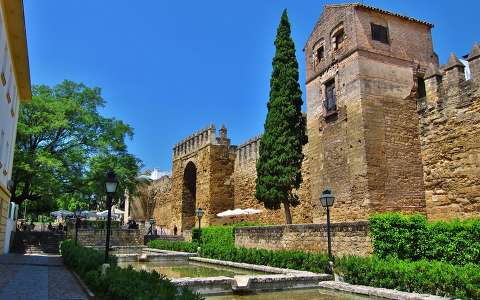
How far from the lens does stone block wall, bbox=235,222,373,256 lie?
1322 centimetres

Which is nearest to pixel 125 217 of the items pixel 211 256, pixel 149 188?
pixel 149 188

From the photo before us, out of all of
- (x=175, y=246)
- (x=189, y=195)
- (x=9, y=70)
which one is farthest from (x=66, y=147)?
(x=189, y=195)

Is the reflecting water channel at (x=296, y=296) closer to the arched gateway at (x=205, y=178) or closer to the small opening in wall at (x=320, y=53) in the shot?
the small opening in wall at (x=320, y=53)

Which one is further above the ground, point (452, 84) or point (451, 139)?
point (452, 84)

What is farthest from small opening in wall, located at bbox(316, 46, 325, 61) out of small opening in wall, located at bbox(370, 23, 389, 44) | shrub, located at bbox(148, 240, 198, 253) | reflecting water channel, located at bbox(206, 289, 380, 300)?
reflecting water channel, located at bbox(206, 289, 380, 300)

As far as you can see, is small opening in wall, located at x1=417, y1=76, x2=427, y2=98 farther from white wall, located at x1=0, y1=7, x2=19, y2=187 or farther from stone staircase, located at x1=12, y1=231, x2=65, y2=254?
stone staircase, located at x1=12, y1=231, x2=65, y2=254

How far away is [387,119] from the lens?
17453 mm

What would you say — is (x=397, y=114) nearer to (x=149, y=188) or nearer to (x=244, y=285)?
(x=244, y=285)

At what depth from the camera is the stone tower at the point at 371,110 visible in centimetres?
1681

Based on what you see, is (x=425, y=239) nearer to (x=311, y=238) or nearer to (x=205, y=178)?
(x=311, y=238)

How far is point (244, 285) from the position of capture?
9.59 metres

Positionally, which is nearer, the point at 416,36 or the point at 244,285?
the point at 244,285

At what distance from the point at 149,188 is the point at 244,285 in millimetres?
42047

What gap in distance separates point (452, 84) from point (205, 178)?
2091 cm
